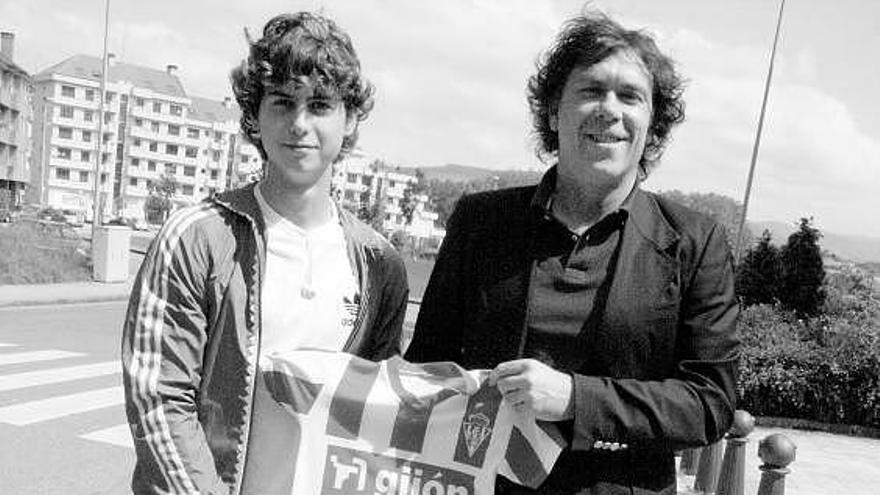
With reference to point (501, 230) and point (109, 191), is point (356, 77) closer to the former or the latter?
point (501, 230)

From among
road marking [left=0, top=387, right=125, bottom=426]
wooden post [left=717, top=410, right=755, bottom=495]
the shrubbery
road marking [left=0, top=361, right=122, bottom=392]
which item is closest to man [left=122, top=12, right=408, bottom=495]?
wooden post [left=717, top=410, right=755, bottom=495]

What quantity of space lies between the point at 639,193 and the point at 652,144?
0.28m

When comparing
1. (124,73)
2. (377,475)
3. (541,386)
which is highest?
(124,73)

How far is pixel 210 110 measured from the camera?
129m

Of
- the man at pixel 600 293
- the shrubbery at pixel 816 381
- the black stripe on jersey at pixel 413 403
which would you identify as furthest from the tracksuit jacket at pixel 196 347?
the shrubbery at pixel 816 381

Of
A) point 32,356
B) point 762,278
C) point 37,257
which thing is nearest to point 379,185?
point 37,257

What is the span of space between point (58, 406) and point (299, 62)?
7191mm

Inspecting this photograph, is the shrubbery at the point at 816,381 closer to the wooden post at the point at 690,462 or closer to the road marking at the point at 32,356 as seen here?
the wooden post at the point at 690,462

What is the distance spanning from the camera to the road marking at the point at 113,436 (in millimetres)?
7266

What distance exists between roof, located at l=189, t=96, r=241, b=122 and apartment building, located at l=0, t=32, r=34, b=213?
42.6 meters

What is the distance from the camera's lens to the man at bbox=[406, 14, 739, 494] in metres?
2.06

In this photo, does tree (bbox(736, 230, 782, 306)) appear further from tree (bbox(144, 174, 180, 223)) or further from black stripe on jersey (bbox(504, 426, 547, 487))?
tree (bbox(144, 174, 180, 223))

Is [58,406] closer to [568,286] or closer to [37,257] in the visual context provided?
[568,286]

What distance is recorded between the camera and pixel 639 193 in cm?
231
